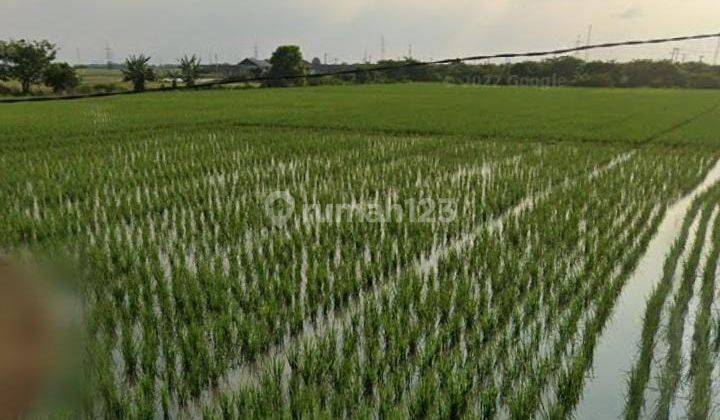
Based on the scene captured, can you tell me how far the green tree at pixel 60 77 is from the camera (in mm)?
33656

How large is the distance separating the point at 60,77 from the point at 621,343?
1456 inches

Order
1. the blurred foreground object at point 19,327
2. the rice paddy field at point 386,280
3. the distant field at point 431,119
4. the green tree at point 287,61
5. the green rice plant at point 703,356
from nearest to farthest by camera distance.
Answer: the blurred foreground object at point 19,327, the green rice plant at point 703,356, the rice paddy field at point 386,280, the distant field at point 431,119, the green tree at point 287,61

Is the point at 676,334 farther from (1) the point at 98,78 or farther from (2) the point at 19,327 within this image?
(1) the point at 98,78

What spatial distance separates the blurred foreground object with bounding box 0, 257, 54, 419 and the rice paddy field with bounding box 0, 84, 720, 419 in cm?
84

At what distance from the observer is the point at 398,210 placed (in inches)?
256

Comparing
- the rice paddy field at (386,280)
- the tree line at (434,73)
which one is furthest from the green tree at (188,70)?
the rice paddy field at (386,280)

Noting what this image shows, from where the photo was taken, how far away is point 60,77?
33688 mm

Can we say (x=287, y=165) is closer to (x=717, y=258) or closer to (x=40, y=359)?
(x=717, y=258)

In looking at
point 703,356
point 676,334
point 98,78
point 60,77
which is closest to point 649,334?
point 676,334

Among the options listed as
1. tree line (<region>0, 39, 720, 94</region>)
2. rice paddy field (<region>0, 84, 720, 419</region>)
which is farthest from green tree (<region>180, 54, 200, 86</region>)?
rice paddy field (<region>0, 84, 720, 419</region>)

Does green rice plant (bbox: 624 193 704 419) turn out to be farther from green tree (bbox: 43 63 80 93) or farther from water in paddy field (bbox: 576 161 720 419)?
green tree (bbox: 43 63 80 93)

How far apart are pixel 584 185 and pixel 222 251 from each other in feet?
17.0

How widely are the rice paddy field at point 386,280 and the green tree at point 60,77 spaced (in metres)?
26.8

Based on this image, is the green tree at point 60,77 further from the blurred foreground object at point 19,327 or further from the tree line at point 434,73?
the blurred foreground object at point 19,327
